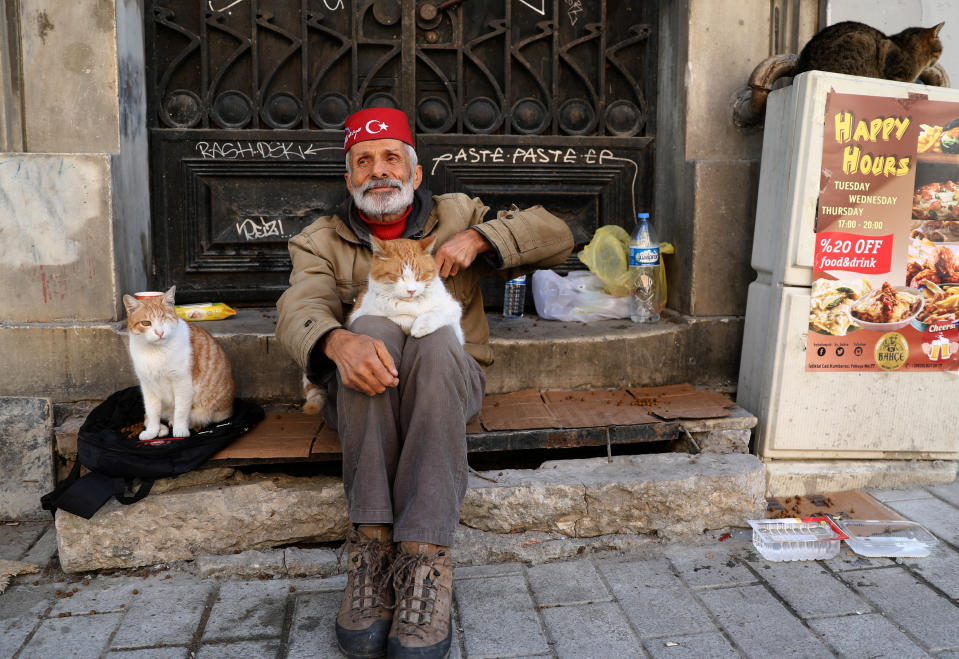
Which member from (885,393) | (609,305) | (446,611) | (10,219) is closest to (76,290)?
(10,219)

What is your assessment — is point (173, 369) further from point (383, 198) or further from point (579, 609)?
point (579, 609)

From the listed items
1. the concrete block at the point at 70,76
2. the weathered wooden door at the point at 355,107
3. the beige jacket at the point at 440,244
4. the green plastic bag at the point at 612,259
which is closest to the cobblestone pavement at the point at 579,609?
the beige jacket at the point at 440,244

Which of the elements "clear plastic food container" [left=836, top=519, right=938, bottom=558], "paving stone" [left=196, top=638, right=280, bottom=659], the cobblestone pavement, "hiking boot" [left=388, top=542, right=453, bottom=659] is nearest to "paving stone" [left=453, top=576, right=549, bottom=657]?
the cobblestone pavement

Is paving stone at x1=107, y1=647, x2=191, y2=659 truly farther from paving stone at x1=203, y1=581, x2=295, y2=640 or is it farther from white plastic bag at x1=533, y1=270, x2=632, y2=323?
white plastic bag at x1=533, y1=270, x2=632, y2=323

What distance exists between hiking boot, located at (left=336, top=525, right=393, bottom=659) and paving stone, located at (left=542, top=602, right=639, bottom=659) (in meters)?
A: 0.51

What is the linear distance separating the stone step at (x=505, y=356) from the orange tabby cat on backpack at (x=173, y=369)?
0.40 meters

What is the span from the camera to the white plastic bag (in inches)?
155

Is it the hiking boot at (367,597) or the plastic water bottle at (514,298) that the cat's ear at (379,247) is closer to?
the hiking boot at (367,597)

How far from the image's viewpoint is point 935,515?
304 cm

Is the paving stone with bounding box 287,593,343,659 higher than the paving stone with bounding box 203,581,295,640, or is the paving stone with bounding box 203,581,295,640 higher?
the paving stone with bounding box 287,593,343,659

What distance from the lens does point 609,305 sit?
12.9ft

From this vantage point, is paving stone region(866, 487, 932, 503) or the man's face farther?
paving stone region(866, 487, 932, 503)

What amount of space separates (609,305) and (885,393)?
135 centimetres

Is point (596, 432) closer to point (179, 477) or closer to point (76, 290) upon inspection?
point (179, 477)
